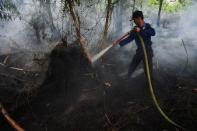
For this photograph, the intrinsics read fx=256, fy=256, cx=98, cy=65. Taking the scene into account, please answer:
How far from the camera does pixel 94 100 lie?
6164mm

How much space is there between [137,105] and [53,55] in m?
2.53

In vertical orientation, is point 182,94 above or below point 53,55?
below

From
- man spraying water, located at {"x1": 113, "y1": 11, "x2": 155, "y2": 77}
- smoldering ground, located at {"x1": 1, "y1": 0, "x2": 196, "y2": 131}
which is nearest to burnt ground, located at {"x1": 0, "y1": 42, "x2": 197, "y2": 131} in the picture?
smoldering ground, located at {"x1": 1, "y1": 0, "x2": 196, "y2": 131}

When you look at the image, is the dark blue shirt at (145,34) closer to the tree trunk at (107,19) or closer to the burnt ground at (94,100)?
the burnt ground at (94,100)

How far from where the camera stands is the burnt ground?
517 centimetres

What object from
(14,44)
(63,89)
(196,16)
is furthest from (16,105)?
(196,16)

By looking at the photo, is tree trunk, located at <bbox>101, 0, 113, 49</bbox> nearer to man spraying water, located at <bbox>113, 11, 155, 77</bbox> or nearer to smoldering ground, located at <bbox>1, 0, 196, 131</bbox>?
smoldering ground, located at <bbox>1, 0, 196, 131</bbox>

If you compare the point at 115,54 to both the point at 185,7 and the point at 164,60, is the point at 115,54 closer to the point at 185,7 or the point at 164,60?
the point at 164,60

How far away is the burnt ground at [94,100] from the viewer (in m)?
5.17

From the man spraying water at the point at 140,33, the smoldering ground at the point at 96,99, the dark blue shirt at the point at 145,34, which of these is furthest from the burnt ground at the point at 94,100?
the dark blue shirt at the point at 145,34

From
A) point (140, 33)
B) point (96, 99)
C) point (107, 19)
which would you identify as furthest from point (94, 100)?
point (107, 19)

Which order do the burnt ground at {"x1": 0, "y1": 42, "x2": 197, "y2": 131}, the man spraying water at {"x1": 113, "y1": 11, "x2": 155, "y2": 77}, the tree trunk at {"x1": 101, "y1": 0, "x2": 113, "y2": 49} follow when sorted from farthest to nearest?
the tree trunk at {"x1": 101, "y1": 0, "x2": 113, "y2": 49} < the man spraying water at {"x1": 113, "y1": 11, "x2": 155, "y2": 77} < the burnt ground at {"x1": 0, "y1": 42, "x2": 197, "y2": 131}

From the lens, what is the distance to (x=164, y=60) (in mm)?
9727

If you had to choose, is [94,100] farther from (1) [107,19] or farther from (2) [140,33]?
(1) [107,19]
